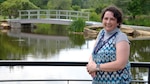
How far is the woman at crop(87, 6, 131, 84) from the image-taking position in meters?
1.46

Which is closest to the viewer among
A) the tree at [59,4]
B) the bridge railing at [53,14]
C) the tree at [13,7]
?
the bridge railing at [53,14]

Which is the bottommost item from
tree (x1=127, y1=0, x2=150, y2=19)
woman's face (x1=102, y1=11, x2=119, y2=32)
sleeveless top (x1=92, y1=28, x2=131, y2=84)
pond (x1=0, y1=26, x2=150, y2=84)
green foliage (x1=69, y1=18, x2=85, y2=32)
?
pond (x1=0, y1=26, x2=150, y2=84)

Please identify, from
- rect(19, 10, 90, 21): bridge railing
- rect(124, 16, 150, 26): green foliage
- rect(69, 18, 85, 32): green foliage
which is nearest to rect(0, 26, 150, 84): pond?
rect(69, 18, 85, 32): green foliage

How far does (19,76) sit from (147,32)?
1258cm

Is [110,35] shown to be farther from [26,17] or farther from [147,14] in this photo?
[26,17]

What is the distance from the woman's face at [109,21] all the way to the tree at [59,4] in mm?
25258

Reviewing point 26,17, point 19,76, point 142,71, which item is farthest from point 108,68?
point 26,17

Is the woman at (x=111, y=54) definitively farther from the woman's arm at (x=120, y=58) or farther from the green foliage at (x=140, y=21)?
the green foliage at (x=140, y=21)

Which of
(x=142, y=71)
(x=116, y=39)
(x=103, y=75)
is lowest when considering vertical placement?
(x=142, y=71)

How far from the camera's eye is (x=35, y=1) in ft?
94.4

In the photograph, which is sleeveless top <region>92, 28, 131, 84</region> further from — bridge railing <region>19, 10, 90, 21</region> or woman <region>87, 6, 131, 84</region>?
bridge railing <region>19, 10, 90, 21</region>

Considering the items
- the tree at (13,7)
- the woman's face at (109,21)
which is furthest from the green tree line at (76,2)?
the woman's face at (109,21)

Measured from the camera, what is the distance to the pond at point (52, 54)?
7414 millimetres

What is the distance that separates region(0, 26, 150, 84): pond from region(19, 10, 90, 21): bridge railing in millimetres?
3813
